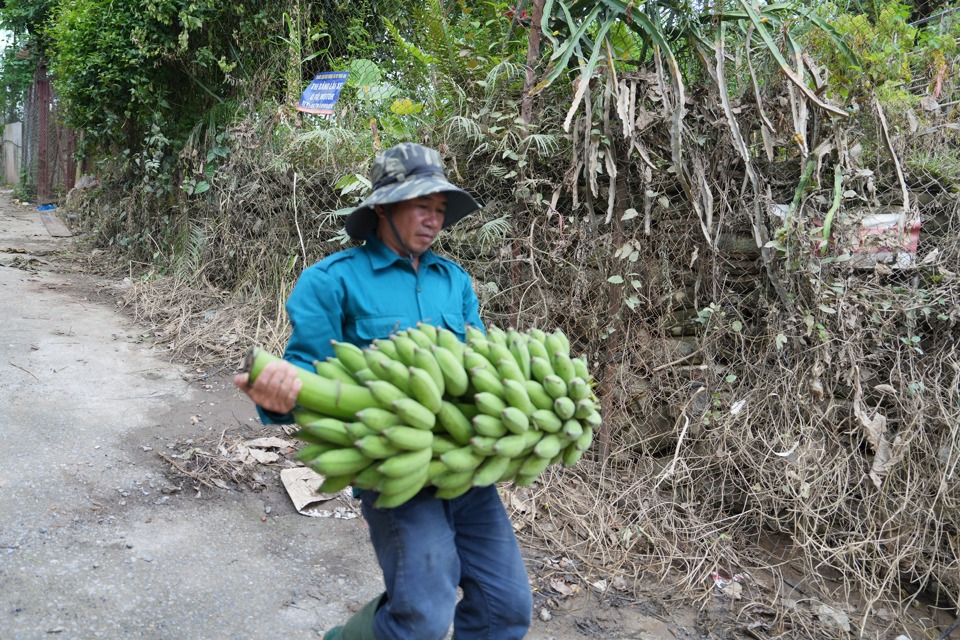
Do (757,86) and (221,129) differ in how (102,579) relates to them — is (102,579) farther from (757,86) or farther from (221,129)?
(221,129)

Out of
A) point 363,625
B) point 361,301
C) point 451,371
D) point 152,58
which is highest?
point 152,58

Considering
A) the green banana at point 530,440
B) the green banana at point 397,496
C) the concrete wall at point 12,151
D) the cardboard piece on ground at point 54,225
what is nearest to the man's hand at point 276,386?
the green banana at point 397,496

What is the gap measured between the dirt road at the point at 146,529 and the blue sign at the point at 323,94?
2.52 meters

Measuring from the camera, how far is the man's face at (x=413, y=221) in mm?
2182

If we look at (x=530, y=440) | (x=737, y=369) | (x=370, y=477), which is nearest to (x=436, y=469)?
(x=370, y=477)

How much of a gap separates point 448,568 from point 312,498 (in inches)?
79.5

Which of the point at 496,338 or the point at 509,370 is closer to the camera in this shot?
the point at 509,370

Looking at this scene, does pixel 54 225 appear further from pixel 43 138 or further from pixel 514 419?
pixel 514 419

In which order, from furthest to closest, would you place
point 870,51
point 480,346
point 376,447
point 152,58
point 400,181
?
point 152,58, point 870,51, point 400,181, point 480,346, point 376,447

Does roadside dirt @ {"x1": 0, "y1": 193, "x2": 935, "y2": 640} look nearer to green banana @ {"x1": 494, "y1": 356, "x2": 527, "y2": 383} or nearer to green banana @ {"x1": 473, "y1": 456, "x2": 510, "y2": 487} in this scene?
green banana @ {"x1": 473, "y1": 456, "x2": 510, "y2": 487}

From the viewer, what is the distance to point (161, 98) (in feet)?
24.4

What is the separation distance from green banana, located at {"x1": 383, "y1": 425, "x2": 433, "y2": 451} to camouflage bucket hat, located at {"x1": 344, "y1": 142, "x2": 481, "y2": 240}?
73 cm

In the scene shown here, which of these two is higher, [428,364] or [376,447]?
[428,364]

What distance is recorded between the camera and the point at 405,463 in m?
1.79
